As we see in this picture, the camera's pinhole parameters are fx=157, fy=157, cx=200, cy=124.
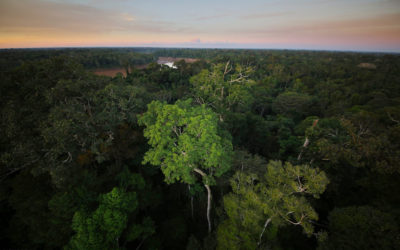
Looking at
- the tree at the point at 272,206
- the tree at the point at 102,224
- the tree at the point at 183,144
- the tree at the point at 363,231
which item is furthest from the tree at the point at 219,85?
the tree at the point at 363,231

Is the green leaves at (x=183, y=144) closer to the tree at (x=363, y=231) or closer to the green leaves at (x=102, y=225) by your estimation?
the green leaves at (x=102, y=225)

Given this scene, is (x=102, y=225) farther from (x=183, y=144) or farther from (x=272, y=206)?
(x=272, y=206)

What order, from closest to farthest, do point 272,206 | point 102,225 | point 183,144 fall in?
point 102,225, point 272,206, point 183,144

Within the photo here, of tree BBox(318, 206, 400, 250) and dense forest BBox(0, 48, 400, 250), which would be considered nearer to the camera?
tree BBox(318, 206, 400, 250)

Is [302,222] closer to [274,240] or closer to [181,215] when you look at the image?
[274,240]

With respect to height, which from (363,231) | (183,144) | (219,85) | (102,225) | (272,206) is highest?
(219,85)

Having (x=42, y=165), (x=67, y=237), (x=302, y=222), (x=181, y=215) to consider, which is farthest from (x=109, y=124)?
(x=302, y=222)

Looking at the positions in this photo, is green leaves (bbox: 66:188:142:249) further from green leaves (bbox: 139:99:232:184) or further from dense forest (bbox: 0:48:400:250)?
green leaves (bbox: 139:99:232:184)

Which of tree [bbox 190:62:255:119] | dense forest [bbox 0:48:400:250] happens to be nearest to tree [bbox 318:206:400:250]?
dense forest [bbox 0:48:400:250]

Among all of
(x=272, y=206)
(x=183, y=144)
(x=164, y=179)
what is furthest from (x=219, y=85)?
(x=272, y=206)
